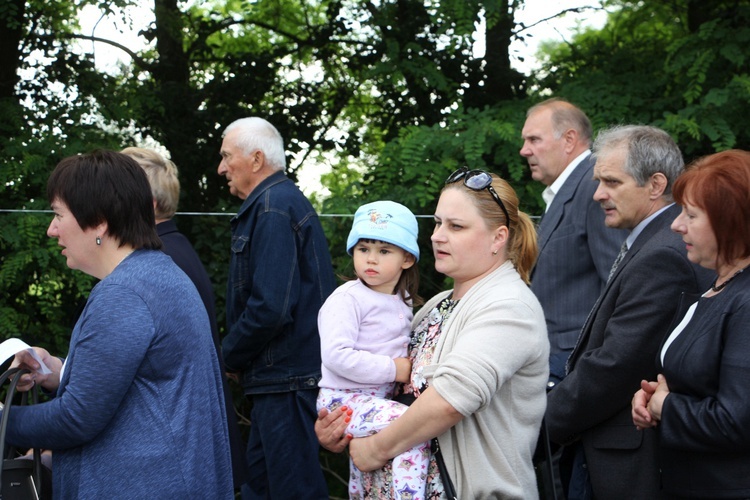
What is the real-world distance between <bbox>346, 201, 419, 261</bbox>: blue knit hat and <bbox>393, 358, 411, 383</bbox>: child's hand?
0.42 metres

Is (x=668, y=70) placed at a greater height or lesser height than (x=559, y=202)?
greater

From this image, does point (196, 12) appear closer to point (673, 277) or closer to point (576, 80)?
point (576, 80)

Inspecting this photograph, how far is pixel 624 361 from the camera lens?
3.31 m

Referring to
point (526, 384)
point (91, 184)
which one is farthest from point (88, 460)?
point (526, 384)

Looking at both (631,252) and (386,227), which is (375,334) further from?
(631,252)

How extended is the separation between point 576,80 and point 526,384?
473 cm

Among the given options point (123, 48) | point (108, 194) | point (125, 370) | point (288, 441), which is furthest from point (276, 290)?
point (123, 48)

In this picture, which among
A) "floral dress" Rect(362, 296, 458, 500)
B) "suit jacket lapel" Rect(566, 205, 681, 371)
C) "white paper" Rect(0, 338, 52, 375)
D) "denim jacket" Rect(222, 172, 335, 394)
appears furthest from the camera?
"denim jacket" Rect(222, 172, 335, 394)

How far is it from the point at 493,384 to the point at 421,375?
0.33 m

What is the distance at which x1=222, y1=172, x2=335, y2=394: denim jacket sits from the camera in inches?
169

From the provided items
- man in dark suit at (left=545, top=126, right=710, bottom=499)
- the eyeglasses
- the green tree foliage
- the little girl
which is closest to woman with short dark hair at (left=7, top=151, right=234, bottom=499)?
the little girl

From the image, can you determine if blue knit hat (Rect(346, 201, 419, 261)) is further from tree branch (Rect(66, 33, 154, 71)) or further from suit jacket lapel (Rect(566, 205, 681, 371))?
tree branch (Rect(66, 33, 154, 71))

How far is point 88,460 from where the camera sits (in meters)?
2.56

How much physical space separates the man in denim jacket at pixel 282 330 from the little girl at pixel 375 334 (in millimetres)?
1099
